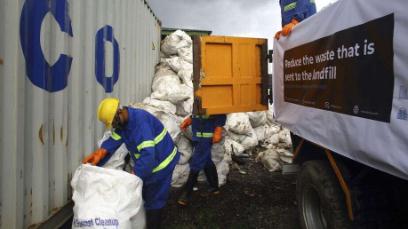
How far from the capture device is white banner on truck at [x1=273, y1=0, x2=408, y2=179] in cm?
167

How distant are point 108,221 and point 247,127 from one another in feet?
13.4

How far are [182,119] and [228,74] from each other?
212 cm

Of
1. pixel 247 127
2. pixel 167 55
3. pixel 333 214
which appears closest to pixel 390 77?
pixel 333 214

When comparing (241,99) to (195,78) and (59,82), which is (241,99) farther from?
(59,82)

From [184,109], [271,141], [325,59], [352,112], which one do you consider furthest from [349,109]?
[271,141]

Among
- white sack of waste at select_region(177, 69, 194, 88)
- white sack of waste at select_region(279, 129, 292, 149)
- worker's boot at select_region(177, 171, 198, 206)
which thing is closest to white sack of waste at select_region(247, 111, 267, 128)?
white sack of waste at select_region(279, 129, 292, 149)

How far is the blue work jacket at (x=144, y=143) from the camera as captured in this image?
9.00 ft

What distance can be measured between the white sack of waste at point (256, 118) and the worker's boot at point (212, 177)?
2.23 meters

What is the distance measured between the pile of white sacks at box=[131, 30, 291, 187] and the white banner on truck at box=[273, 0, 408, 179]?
2.13 meters

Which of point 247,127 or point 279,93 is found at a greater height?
point 279,93

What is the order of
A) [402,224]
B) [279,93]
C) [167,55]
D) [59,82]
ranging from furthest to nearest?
1. [167,55]
2. [279,93]
3. [59,82]
4. [402,224]

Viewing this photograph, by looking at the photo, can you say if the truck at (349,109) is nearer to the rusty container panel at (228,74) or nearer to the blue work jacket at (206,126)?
the rusty container panel at (228,74)

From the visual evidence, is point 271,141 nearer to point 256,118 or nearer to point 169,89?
point 256,118

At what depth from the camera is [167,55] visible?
23.9 feet
